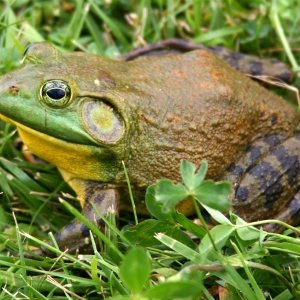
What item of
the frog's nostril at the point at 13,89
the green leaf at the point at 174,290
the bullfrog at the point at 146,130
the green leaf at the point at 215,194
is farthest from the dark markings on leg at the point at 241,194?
the frog's nostril at the point at 13,89

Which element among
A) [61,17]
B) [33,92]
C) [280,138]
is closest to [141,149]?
[33,92]

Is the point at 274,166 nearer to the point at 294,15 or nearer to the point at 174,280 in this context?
the point at 174,280

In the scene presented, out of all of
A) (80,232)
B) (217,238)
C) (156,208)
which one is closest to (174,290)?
(217,238)

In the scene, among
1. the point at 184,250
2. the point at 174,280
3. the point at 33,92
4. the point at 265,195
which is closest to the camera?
the point at 174,280

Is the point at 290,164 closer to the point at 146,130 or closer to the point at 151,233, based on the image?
the point at 146,130

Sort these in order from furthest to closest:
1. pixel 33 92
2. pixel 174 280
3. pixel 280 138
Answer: pixel 280 138
pixel 33 92
pixel 174 280

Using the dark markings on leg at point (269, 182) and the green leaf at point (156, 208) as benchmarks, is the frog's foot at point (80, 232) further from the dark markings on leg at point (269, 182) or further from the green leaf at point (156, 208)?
the dark markings on leg at point (269, 182)

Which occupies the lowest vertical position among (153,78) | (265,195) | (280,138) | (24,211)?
(24,211)
